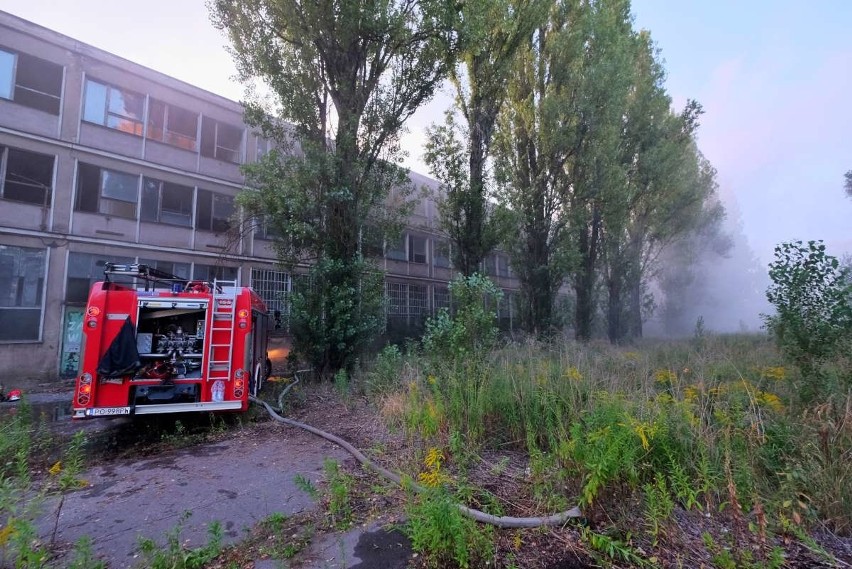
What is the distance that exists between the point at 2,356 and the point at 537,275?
1754 cm

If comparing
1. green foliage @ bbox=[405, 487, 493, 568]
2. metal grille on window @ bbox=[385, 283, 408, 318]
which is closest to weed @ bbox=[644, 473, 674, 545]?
green foliage @ bbox=[405, 487, 493, 568]

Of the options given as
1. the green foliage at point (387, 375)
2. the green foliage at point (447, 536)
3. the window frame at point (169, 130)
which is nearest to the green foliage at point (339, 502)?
the green foliage at point (447, 536)

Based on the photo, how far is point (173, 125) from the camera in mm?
17984

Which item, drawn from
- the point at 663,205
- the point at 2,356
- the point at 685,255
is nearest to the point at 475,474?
the point at 2,356

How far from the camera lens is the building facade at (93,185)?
1437 centimetres

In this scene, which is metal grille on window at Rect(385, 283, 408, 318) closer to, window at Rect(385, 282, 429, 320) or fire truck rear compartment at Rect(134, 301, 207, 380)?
window at Rect(385, 282, 429, 320)

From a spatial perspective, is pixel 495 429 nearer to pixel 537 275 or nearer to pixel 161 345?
pixel 161 345

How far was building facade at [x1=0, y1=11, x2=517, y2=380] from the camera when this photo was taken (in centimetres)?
1437

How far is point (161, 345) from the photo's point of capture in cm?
760

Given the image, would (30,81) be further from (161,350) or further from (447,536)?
(447,536)

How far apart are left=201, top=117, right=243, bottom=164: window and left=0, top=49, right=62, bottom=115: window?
4790 millimetres

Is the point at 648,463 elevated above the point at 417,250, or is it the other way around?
the point at 417,250

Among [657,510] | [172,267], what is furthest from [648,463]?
[172,267]

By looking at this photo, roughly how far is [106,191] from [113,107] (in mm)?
3174
